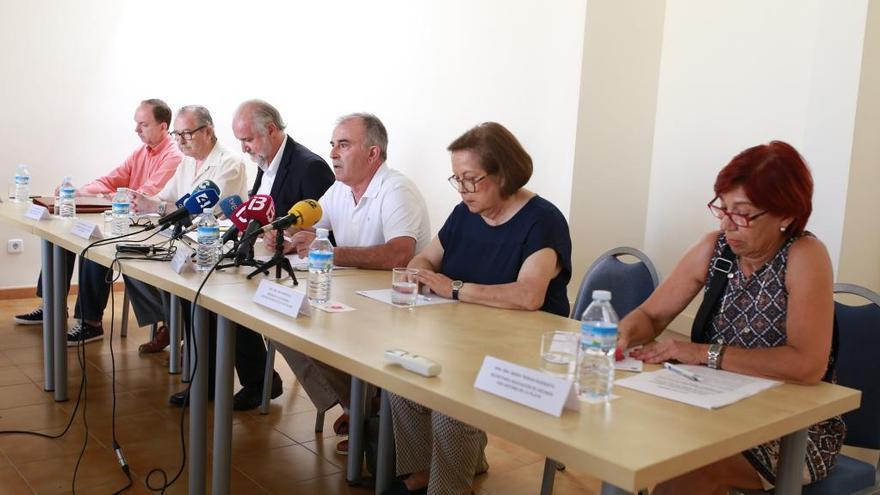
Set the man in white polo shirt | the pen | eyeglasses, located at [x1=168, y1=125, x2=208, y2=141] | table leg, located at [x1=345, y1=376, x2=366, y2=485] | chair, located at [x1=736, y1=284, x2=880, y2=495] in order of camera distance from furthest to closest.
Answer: eyeglasses, located at [x1=168, y1=125, x2=208, y2=141], the man in white polo shirt, table leg, located at [x1=345, y1=376, x2=366, y2=485], chair, located at [x1=736, y1=284, x2=880, y2=495], the pen

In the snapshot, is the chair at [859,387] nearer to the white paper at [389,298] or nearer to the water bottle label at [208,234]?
the white paper at [389,298]

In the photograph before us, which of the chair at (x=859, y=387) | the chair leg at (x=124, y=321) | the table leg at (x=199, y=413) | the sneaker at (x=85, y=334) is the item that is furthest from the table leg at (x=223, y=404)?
the chair leg at (x=124, y=321)

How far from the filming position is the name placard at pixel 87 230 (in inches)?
122

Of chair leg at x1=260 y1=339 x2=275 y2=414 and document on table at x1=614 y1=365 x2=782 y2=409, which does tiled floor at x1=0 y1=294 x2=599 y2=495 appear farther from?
document on table at x1=614 y1=365 x2=782 y2=409

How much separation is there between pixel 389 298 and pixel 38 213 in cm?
207

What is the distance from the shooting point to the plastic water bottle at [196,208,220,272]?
8.71 ft

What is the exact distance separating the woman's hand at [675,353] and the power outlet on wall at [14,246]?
4613 millimetres

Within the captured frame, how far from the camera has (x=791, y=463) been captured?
1581 mm

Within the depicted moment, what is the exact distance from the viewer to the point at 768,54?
3.90 meters

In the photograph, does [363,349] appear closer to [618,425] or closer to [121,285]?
[618,425]

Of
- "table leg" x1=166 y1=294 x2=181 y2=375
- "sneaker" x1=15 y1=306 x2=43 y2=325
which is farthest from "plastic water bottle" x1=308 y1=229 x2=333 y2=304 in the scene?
"sneaker" x1=15 y1=306 x2=43 y2=325

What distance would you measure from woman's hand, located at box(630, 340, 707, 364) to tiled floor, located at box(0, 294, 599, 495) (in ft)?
3.59

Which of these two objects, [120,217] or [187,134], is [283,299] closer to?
[120,217]

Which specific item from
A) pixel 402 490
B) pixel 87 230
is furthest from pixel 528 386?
pixel 87 230
